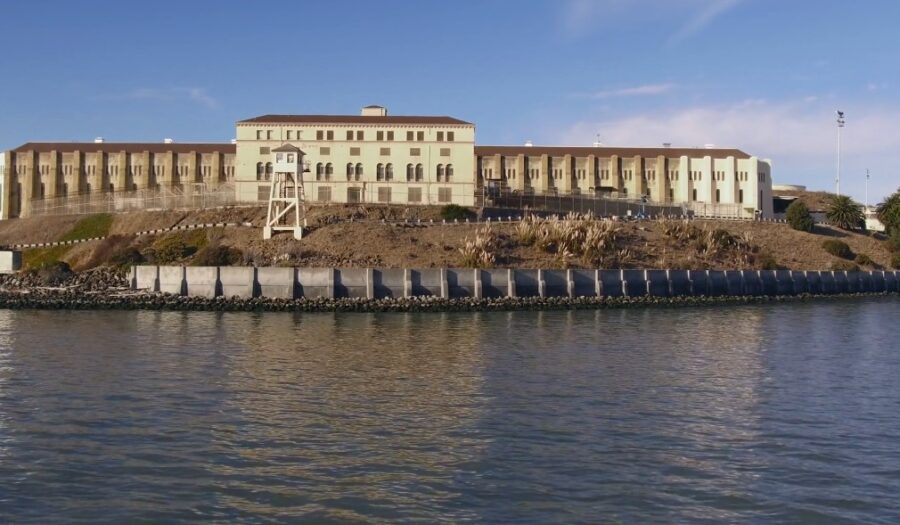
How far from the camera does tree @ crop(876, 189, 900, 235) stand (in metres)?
96.9

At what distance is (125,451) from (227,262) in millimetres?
48131

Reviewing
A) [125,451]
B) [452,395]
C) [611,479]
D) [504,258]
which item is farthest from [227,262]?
[611,479]

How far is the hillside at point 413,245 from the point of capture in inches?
2623

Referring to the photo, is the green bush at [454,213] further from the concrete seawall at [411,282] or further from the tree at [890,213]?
the tree at [890,213]

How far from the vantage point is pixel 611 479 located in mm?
16922

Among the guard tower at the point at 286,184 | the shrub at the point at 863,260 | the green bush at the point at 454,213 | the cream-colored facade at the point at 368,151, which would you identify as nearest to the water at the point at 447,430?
the guard tower at the point at 286,184

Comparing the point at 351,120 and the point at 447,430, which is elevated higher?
the point at 351,120

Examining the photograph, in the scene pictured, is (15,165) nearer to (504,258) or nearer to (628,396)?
(504,258)

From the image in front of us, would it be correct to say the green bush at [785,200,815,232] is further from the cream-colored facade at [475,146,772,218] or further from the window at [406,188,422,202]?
the window at [406,188,422,202]

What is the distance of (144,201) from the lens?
9131cm

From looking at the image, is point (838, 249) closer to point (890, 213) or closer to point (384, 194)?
point (890, 213)

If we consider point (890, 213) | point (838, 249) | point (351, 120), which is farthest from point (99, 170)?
point (890, 213)

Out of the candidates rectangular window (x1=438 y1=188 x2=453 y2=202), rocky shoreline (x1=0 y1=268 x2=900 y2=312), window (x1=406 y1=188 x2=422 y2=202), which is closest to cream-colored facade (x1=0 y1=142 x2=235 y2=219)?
window (x1=406 y1=188 x2=422 y2=202)

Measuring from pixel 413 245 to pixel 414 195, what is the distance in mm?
20221
